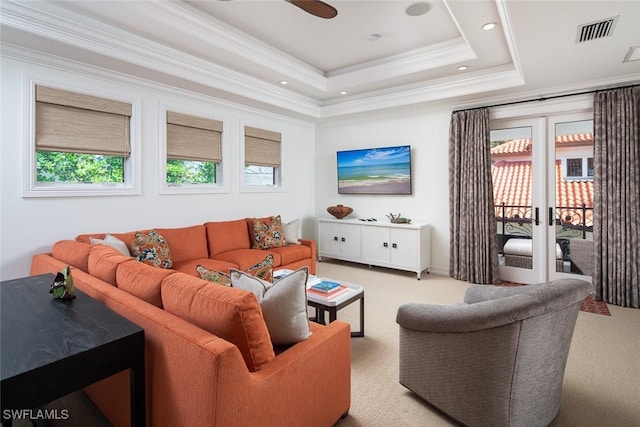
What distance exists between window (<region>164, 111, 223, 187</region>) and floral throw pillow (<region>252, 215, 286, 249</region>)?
2.95 feet

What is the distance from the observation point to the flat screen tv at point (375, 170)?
524cm

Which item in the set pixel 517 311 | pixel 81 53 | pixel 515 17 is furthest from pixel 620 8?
pixel 81 53

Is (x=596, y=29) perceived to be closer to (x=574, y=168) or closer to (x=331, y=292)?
(x=574, y=168)

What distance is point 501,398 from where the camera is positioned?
1.65 meters

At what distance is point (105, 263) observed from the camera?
204 centimetres

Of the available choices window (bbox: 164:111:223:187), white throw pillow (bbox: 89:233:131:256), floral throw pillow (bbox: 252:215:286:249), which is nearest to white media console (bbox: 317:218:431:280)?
floral throw pillow (bbox: 252:215:286:249)

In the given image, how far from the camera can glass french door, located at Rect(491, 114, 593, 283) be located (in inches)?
160

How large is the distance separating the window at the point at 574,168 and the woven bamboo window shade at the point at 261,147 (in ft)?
13.3

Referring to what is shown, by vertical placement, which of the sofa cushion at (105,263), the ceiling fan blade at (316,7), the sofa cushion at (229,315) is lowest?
the sofa cushion at (229,315)

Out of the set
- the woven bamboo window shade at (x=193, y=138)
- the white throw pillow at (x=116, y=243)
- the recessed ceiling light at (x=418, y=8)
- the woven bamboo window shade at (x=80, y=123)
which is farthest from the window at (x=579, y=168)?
the woven bamboo window shade at (x=80, y=123)

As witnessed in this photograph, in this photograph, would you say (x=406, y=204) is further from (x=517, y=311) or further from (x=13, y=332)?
(x=13, y=332)

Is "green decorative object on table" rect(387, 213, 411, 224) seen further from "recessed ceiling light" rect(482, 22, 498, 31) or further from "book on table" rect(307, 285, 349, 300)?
"recessed ceiling light" rect(482, 22, 498, 31)

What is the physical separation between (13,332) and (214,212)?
327 cm

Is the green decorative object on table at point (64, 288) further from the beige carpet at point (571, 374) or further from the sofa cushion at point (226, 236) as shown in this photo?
the sofa cushion at point (226, 236)
